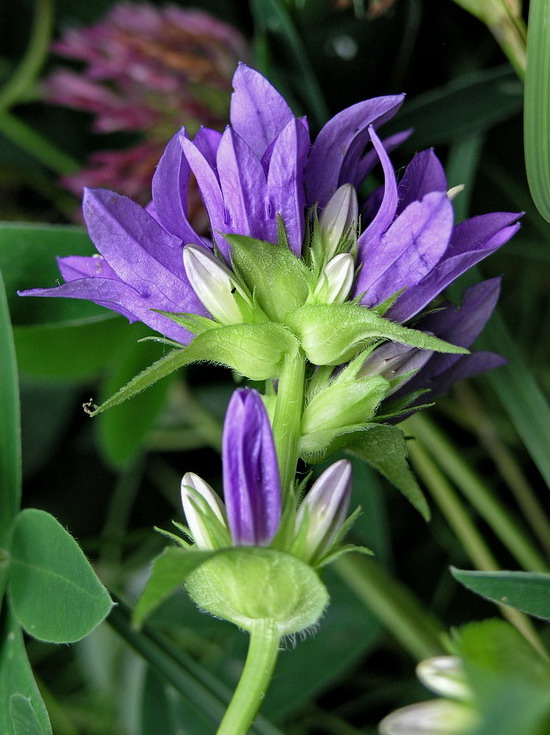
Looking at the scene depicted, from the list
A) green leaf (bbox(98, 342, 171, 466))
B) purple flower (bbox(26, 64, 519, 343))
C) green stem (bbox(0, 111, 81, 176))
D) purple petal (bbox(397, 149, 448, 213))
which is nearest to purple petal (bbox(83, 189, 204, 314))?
purple flower (bbox(26, 64, 519, 343))

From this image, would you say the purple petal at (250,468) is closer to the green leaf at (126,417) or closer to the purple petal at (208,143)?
the purple petal at (208,143)

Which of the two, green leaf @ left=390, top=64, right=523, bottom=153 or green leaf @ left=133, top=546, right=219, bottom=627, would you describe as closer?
green leaf @ left=133, top=546, right=219, bottom=627

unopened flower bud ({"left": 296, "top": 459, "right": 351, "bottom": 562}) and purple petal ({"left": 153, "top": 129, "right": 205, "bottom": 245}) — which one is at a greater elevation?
purple petal ({"left": 153, "top": 129, "right": 205, "bottom": 245})

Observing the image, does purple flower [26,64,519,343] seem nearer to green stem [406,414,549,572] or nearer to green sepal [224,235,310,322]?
green sepal [224,235,310,322]

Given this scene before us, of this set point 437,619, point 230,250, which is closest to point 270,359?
point 230,250

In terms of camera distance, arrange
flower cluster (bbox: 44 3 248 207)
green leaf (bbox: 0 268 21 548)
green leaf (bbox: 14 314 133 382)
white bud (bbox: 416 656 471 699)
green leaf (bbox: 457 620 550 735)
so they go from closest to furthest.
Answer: green leaf (bbox: 457 620 550 735) → white bud (bbox: 416 656 471 699) → green leaf (bbox: 0 268 21 548) → green leaf (bbox: 14 314 133 382) → flower cluster (bbox: 44 3 248 207)

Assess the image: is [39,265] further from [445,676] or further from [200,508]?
[445,676]

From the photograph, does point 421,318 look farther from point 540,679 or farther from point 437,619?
point 437,619

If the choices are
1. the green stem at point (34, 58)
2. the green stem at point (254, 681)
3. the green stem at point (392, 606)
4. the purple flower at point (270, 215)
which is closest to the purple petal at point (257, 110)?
the purple flower at point (270, 215)
